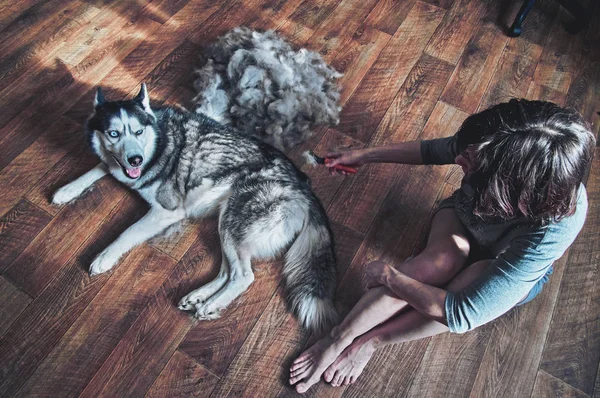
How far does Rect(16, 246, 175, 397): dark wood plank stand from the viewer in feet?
5.27

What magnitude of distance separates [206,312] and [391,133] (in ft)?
4.55

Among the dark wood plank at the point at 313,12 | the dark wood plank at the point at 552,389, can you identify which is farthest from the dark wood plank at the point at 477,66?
the dark wood plank at the point at 552,389

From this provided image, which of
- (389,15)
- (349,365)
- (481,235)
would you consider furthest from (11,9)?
(481,235)

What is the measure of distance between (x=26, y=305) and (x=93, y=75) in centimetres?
133

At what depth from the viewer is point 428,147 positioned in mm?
1783

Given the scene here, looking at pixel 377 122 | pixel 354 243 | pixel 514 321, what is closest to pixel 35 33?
pixel 377 122

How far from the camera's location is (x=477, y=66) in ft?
9.10

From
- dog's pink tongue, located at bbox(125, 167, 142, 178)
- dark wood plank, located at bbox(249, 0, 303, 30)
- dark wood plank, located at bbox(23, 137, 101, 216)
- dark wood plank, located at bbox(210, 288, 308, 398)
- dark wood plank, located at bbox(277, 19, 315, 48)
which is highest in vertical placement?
dark wood plank, located at bbox(249, 0, 303, 30)

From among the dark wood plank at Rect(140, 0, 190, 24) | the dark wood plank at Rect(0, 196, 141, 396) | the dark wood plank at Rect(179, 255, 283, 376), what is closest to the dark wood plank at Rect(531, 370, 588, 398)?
the dark wood plank at Rect(179, 255, 283, 376)

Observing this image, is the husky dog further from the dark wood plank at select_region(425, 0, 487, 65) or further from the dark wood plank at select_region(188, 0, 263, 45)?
the dark wood plank at select_region(425, 0, 487, 65)

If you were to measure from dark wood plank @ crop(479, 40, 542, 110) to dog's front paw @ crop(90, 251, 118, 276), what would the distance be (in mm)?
2178

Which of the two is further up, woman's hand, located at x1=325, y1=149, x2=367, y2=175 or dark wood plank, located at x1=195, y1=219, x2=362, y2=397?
woman's hand, located at x1=325, y1=149, x2=367, y2=175

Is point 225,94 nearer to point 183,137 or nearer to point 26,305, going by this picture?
point 183,137

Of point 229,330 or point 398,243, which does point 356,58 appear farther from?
point 229,330
